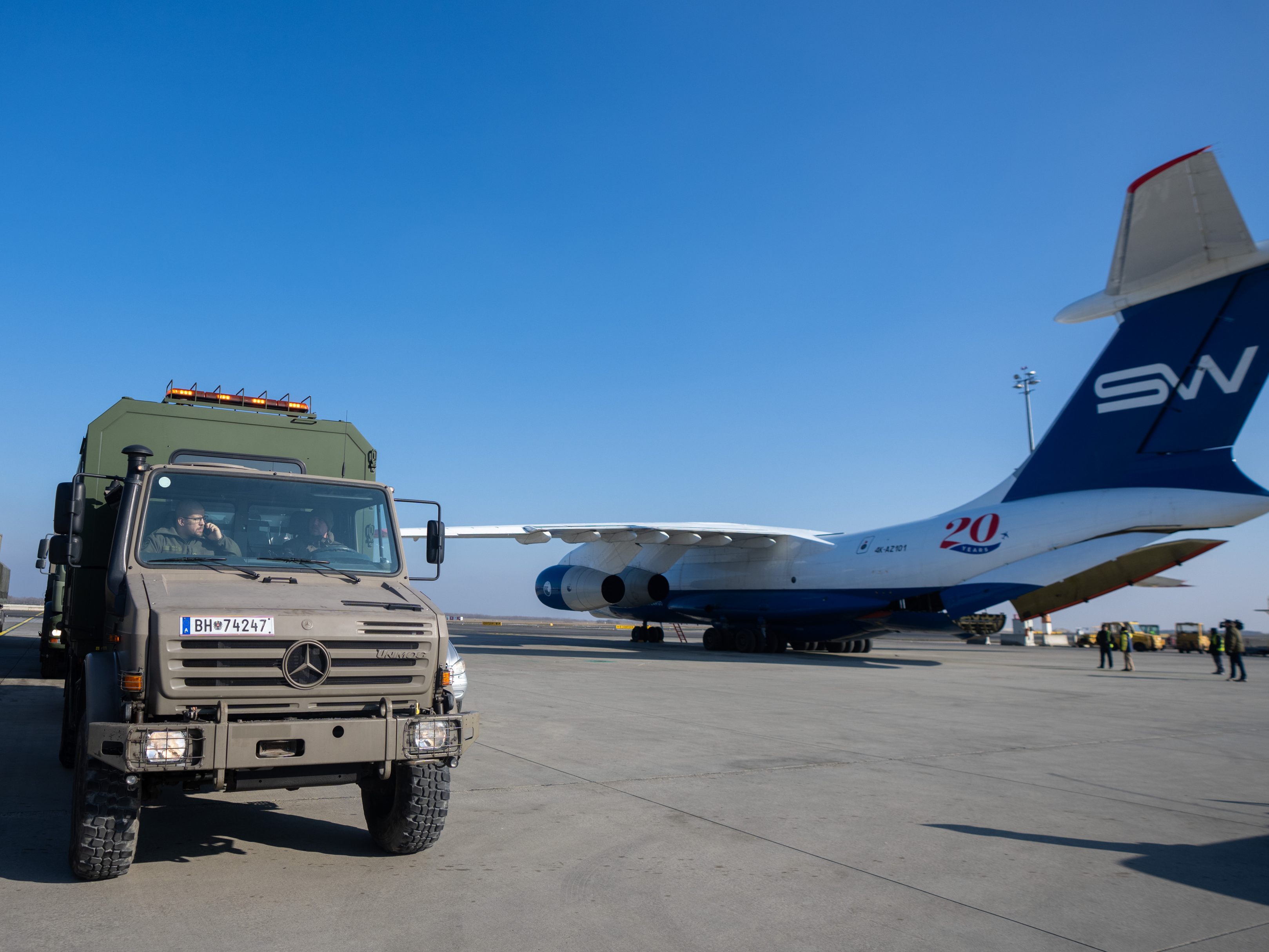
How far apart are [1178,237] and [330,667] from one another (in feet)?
53.6

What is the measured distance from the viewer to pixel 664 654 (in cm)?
2534

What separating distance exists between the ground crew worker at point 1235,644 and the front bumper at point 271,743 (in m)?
21.3

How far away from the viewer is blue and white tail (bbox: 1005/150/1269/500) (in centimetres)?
1510

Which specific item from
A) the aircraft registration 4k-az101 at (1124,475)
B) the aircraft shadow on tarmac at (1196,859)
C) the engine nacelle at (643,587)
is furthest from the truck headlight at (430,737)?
the engine nacelle at (643,587)

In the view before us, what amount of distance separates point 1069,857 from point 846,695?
930 centimetres

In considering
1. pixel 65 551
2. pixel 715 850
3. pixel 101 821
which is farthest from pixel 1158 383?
pixel 101 821

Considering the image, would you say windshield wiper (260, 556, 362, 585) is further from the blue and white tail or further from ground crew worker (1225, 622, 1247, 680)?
ground crew worker (1225, 622, 1247, 680)

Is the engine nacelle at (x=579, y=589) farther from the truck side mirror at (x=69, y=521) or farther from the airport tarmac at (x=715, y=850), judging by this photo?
the truck side mirror at (x=69, y=521)

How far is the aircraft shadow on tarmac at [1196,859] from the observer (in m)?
4.62

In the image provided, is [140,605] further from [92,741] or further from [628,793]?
[628,793]

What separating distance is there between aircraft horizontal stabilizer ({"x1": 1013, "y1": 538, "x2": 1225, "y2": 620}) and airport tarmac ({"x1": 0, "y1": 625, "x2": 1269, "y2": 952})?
7.88 metres

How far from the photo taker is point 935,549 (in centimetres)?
2048

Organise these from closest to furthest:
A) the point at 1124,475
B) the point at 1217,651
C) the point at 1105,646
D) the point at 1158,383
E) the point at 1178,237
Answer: the point at 1178,237, the point at 1158,383, the point at 1124,475, the point at 1217,651, the point at 1105,646

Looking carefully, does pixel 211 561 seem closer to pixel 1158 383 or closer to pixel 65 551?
pixel 65 551
